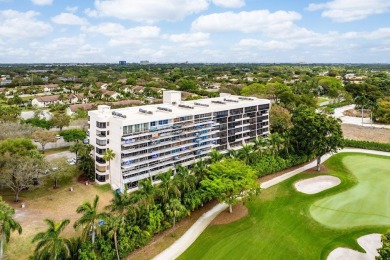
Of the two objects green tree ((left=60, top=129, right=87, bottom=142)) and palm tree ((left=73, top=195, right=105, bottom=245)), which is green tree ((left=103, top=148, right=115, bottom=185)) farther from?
green tree ((left=60, top=129, right=87, bottom=142))

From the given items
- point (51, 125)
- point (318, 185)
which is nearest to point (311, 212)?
point (318, 185)

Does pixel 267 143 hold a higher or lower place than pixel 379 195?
higher

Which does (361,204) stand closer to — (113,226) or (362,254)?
(362,254)

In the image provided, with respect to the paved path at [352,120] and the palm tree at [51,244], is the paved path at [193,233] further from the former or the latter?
the paved path at [352,120]

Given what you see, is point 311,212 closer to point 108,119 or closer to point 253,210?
point 253,210

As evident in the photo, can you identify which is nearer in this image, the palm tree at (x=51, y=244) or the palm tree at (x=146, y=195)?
the palm tree at (x=51, y=244)

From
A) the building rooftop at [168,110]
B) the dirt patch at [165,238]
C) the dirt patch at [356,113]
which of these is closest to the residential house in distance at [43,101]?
the building rooftop at [168,110]

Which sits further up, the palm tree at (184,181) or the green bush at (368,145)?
the palm tree at (184,181)
